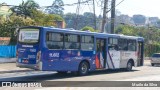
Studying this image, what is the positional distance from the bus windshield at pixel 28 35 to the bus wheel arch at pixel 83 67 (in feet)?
12.9

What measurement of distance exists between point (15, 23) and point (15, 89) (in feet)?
89.1

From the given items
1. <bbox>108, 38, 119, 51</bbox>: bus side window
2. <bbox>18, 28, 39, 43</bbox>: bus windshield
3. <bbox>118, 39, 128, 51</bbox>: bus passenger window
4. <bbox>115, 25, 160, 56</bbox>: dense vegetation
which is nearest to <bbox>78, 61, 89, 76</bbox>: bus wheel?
<bbox>108, 38, 119, 51</bbox>: bus side window

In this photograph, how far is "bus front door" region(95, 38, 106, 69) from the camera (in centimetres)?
2333

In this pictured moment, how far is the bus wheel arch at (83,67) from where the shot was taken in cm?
2158

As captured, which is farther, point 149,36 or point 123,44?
point 149,36

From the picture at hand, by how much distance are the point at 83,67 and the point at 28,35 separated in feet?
14.6

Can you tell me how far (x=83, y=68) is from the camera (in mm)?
21984

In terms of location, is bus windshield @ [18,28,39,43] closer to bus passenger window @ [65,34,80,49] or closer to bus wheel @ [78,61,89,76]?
bus passenger window @ [65,34,80,49]

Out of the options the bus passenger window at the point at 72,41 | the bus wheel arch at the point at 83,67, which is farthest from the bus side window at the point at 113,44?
the bus passenger window at the point at 72,41

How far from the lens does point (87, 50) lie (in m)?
22.2

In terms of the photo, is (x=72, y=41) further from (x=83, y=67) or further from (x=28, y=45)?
(x=28, y=45)

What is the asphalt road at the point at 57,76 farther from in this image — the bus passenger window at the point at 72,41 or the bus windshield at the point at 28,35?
the bus windshield at the point at 28,35

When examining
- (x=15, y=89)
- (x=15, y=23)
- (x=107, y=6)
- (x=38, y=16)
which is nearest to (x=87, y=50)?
(x=15, y=89)

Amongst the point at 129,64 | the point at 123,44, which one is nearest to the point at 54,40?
the point at 123,44
